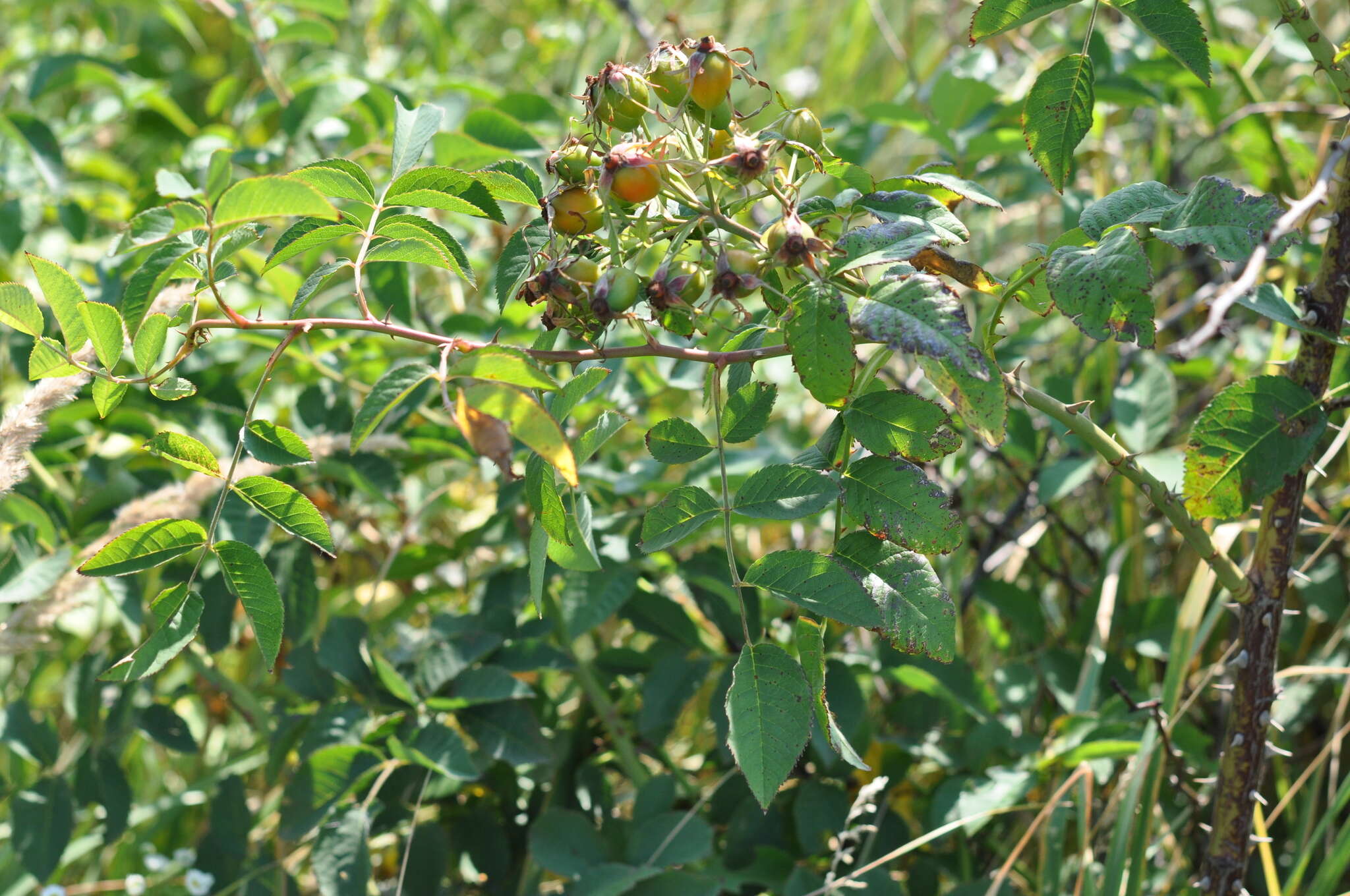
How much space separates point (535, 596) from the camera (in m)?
0.60

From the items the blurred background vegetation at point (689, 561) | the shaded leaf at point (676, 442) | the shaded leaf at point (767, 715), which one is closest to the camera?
the shaded leaf at point (767, 715)

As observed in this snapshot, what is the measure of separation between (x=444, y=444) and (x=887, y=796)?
1.97 feet

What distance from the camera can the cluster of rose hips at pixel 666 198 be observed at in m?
0.55

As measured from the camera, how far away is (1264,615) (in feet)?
2.46

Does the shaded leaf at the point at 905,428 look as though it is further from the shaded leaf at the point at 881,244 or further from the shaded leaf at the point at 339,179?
the shaded leaf at the point at 339,179

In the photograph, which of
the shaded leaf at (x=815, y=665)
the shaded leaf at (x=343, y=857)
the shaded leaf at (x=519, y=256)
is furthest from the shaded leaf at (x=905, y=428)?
the shaded leaf at (x=343, y=857)

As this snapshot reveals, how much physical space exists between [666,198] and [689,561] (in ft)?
1.80

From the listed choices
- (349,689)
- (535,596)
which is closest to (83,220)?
(349,689)

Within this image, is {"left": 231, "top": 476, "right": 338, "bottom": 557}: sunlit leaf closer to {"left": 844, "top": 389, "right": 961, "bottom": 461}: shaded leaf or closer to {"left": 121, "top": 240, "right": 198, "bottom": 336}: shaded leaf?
{"left": 121, "top": 240, "right": 198, "bottom": 336}: shaded leaf

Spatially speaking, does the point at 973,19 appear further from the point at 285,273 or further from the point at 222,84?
the point at 222,84

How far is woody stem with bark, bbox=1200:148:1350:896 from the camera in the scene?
2.26 ft

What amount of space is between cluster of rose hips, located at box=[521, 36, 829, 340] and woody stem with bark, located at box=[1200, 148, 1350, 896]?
37 cm

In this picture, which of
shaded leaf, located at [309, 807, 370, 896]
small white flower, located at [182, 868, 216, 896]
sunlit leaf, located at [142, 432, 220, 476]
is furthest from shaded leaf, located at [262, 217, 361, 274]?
small white flower, located at [182, 868, 216, 896]

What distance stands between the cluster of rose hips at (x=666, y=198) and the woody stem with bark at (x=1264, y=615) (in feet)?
1.20
